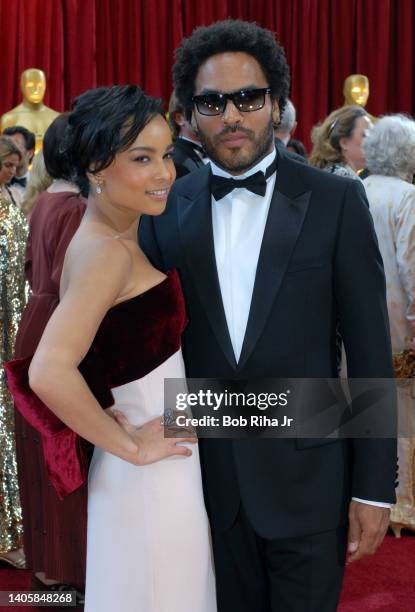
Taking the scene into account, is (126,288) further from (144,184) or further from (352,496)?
(352,496)

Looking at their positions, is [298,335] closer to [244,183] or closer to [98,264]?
[244,183]

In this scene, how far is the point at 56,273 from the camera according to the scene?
9.69 feet

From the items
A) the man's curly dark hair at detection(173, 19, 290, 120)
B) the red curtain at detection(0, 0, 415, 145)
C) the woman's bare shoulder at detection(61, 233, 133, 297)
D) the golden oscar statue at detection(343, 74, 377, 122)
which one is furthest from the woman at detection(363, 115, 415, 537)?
the red curtain at detection(0, 0, 415, 145)

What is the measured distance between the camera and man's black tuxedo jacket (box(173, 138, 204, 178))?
10.9 ft

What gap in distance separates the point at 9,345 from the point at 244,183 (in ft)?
6.06

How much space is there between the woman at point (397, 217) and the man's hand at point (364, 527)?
2010mm

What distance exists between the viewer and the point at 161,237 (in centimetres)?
194

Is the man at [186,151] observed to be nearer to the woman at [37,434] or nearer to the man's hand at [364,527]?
the woman at [37,434]

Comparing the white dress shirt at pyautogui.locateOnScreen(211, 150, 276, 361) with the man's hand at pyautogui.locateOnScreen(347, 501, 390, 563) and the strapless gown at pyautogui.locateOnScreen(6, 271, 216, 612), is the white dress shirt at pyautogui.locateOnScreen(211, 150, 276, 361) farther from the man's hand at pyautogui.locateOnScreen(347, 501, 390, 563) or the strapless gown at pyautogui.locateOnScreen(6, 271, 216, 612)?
the man's hand at pyautogui.locateOnScreen(347, 501, 390, 563)

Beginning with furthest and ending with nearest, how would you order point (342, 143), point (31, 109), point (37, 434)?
point (31, 109), point (342, 143), point (37, 434)

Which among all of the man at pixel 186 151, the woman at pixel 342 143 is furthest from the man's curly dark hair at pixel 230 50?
the woman at pixel 342 143

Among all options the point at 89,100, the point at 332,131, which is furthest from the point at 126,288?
the point at 332,131

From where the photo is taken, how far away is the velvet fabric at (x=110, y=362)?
5.43ft

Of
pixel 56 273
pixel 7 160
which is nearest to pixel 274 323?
pixel 56 273
